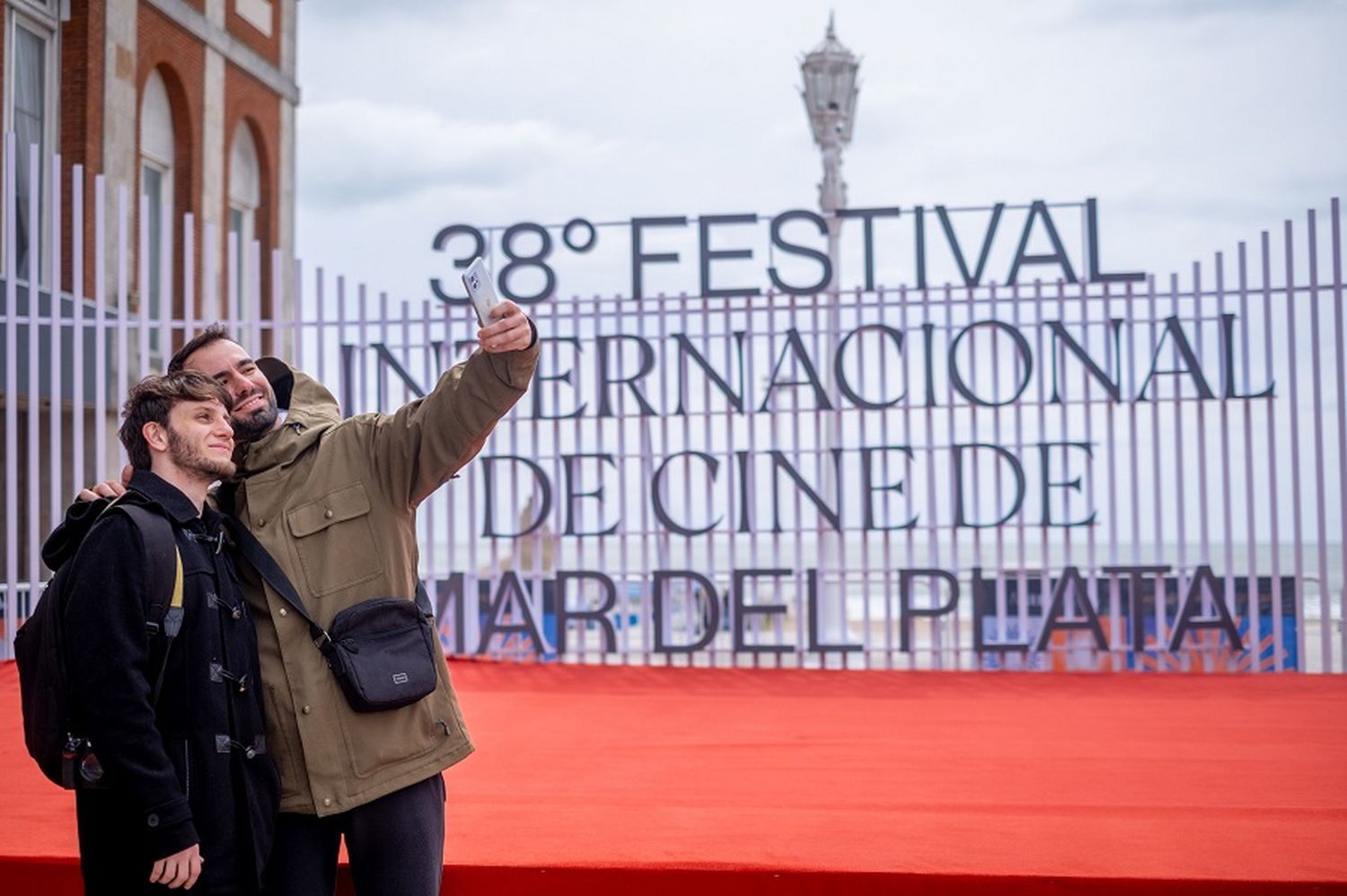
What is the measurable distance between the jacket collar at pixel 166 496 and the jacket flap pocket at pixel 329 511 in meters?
0.22

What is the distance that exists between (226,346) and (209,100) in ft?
41.4

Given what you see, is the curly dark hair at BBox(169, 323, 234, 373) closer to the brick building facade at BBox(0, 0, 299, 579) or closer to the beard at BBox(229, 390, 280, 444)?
the beard at BBox(229, 390, 280, 444)

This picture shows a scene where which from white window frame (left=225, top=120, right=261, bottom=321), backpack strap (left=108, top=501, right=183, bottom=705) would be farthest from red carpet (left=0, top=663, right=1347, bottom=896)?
white window frame (left=225, top=120, right=261, bottom=321)

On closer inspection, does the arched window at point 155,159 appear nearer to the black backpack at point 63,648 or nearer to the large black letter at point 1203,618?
the large black letter at point 1203,618

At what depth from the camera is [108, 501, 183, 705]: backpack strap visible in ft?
8.85

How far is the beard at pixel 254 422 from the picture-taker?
3131mm

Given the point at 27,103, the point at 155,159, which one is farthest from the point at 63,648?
the point at 155,159

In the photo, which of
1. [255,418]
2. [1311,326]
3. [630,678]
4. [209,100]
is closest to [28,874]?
[255,418]

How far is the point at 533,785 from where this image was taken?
16.9 feet

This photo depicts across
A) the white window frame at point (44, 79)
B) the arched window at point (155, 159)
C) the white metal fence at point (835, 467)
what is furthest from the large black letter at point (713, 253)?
the arched window at point (155, 159)

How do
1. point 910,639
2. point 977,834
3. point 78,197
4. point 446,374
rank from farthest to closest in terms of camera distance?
point 910,639 < point 78,197 < point 977,834 < point 446,374

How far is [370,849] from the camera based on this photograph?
294 cm

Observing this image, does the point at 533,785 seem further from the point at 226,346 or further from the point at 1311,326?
the point at 1311,326

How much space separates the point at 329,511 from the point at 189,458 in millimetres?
323
